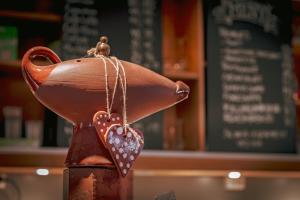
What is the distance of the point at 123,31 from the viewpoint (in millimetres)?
2275

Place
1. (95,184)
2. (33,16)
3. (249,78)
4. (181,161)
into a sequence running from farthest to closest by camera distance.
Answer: (249,78)
(33,16)
(181,161)
(95,184)

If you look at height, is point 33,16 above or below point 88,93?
above

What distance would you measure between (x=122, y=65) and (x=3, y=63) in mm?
1501

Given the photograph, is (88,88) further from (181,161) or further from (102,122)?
(181,161)

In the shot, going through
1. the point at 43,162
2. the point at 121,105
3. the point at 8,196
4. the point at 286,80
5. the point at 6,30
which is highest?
the point at 6,30

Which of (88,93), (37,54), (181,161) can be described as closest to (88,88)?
(88,93)

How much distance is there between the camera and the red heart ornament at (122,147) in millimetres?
701

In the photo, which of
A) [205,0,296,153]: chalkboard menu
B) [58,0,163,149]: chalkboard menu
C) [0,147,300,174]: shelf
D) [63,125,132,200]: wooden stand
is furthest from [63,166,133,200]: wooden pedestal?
[205,0,296,153]: chalkboard menu

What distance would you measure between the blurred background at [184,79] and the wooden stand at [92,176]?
134cm

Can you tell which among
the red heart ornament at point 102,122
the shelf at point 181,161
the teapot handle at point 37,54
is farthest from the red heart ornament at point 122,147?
the shelf at point 181,161

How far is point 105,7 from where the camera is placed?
2.27 metres

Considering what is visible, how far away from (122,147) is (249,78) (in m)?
1.84

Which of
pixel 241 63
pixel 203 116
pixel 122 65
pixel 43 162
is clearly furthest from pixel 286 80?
pixel 122 65

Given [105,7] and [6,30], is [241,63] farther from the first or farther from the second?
[6,30]
